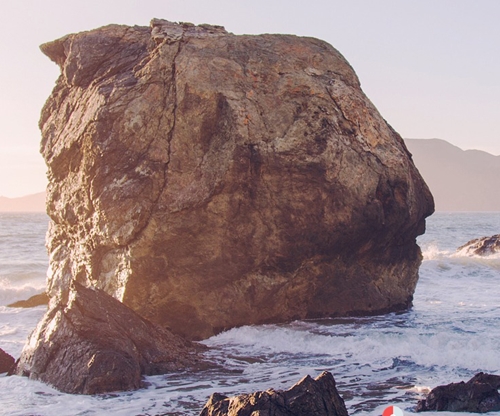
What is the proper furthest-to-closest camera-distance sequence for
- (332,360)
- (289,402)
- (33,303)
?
(33,303)
(332,360)
(289,402)

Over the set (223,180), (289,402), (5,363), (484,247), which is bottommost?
(484,247)

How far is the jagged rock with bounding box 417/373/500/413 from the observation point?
705cm

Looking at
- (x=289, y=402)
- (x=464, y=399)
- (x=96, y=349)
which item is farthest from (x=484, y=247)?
(x=289, y=402)

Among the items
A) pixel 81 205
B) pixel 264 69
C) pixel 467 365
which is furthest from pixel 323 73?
pixel 467 365

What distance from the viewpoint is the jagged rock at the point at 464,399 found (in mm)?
7055

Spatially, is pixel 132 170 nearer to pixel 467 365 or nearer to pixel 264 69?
pixel 264 69

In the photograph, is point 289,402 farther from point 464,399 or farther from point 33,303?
point 33,303

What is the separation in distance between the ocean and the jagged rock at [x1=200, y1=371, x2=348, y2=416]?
0.87m

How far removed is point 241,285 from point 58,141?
4.24m

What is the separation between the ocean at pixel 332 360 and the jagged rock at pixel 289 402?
87cm

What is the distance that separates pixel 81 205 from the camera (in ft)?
39.7

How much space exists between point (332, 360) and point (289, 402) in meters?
3.76

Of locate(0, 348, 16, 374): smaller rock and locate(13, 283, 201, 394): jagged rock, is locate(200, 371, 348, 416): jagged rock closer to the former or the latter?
locate(13, 283, 201, 394): jagged rock

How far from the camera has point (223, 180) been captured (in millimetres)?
11195
